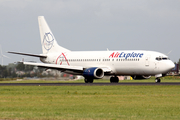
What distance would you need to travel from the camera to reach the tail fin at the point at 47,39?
6525 cm

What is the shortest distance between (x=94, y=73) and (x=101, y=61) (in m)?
3.97

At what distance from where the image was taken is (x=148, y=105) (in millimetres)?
21844

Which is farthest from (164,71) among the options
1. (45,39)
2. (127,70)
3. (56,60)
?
(45,39)

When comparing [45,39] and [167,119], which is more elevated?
[45,39]

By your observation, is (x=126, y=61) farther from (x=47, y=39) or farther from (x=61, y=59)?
(x=47, y=39)

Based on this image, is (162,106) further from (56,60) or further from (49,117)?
(56,60)

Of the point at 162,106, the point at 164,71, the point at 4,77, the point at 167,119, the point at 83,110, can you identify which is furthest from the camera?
the point at 4,77

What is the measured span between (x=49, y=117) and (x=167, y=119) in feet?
15.8

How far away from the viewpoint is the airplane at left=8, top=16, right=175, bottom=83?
51750mm

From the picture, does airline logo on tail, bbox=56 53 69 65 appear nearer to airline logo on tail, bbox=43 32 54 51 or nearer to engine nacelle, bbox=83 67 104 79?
airline logo on tail, bbox=43 32 54 51

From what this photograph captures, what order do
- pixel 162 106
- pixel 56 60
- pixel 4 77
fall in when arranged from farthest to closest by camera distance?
pixel 4 77 → pixel 56 60 → pixel 162 106

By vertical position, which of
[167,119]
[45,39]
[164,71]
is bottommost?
[167,119]

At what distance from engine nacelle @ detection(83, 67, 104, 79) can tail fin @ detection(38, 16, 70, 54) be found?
11192 mm

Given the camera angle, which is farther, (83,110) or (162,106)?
(162,106)
